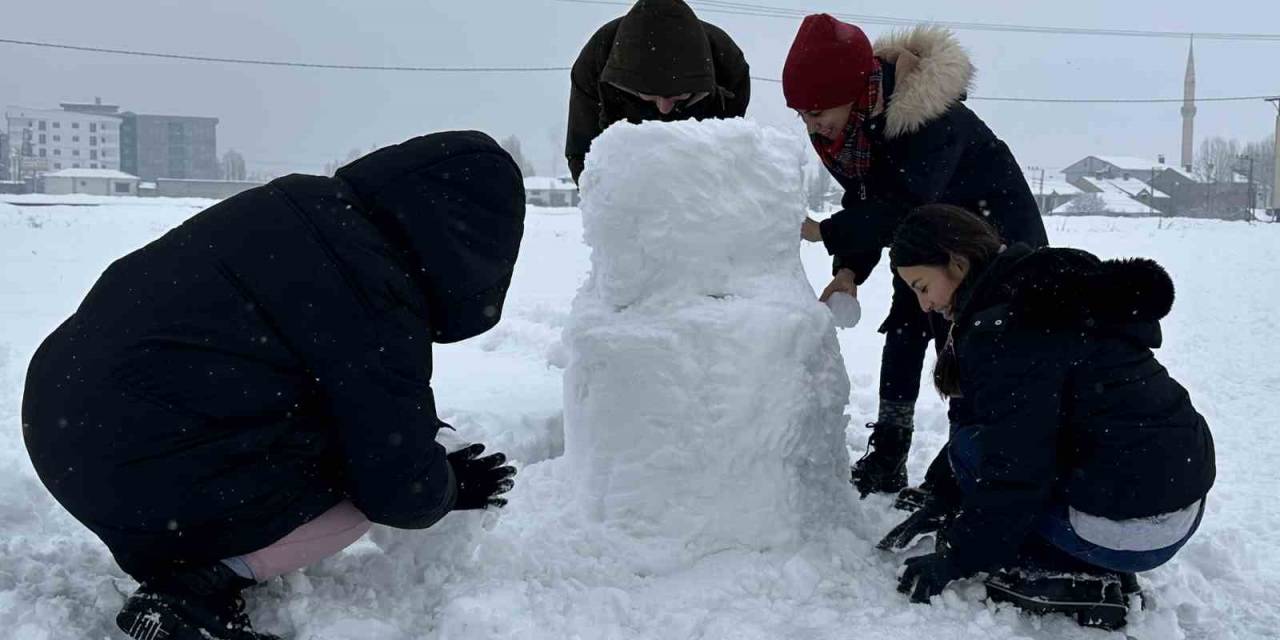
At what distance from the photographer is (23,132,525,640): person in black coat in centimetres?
182

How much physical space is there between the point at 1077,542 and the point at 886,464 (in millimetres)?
1037

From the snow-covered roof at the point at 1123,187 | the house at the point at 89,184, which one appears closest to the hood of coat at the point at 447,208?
the snow-covered roof at the point at 1123,187

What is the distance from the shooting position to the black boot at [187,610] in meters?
1.90

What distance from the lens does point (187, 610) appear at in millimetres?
1923

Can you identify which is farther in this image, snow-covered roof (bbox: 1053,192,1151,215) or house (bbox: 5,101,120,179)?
house (bbox: 5,101,120,179)

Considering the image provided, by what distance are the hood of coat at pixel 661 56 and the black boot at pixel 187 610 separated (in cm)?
205

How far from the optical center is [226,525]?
6.37 feet

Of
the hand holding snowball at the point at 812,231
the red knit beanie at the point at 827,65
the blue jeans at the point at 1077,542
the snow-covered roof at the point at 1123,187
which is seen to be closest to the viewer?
the blue jeans at the point at 1077,542

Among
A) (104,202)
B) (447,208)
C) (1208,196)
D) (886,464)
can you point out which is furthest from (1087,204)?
(447,208)

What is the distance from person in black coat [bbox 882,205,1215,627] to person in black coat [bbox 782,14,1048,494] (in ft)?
1.84

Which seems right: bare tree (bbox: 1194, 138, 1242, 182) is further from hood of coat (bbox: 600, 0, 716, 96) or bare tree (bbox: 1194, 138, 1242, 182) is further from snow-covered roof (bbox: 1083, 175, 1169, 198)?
hood of coat (bbox: 600, 0, 716, 96)

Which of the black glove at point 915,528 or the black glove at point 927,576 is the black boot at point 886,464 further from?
the black glove at point 927,576

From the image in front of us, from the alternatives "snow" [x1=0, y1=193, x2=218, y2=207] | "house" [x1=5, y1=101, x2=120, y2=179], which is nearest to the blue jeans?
"snow" [x1=0, y1=193, x2=218, y2=207]

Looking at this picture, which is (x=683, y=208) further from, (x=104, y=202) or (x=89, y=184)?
(x=89, y=184)
